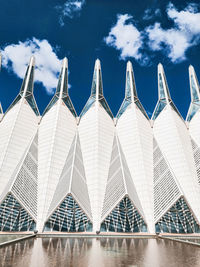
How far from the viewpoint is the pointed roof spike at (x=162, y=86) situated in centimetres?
3162

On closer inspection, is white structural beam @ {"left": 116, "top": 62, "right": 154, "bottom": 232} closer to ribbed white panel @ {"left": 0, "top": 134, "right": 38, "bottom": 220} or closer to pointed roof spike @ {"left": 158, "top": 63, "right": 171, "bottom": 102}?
pointed roof spike @ {"left": 158, "top": 63, "right": 171, "bottom": 102}

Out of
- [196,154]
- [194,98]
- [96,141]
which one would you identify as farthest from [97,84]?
[196,154]

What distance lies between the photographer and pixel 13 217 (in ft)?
57.5

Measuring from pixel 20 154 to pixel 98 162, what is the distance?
10248mm

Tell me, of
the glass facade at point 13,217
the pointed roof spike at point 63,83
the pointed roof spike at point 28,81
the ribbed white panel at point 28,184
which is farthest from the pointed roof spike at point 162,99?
the glass facade at point 13,217

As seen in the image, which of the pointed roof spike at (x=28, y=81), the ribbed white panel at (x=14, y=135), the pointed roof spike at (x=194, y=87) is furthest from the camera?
the pointed roof spike at (x=194, y=87)

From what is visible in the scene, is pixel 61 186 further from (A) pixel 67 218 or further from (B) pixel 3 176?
(B) pixel 3 176

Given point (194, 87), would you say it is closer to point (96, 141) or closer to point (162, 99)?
point (162, 99)

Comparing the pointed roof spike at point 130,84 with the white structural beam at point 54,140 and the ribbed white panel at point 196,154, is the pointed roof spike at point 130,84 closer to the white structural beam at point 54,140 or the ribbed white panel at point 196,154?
the white structural beam at point 54,140

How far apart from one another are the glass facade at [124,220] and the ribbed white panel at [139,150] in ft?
3.23

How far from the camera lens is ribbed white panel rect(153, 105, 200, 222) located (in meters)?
20.3

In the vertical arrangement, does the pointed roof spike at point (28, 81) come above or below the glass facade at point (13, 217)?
above

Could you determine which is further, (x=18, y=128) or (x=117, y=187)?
(x=18, y=128)

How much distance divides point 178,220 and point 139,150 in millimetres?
9106
